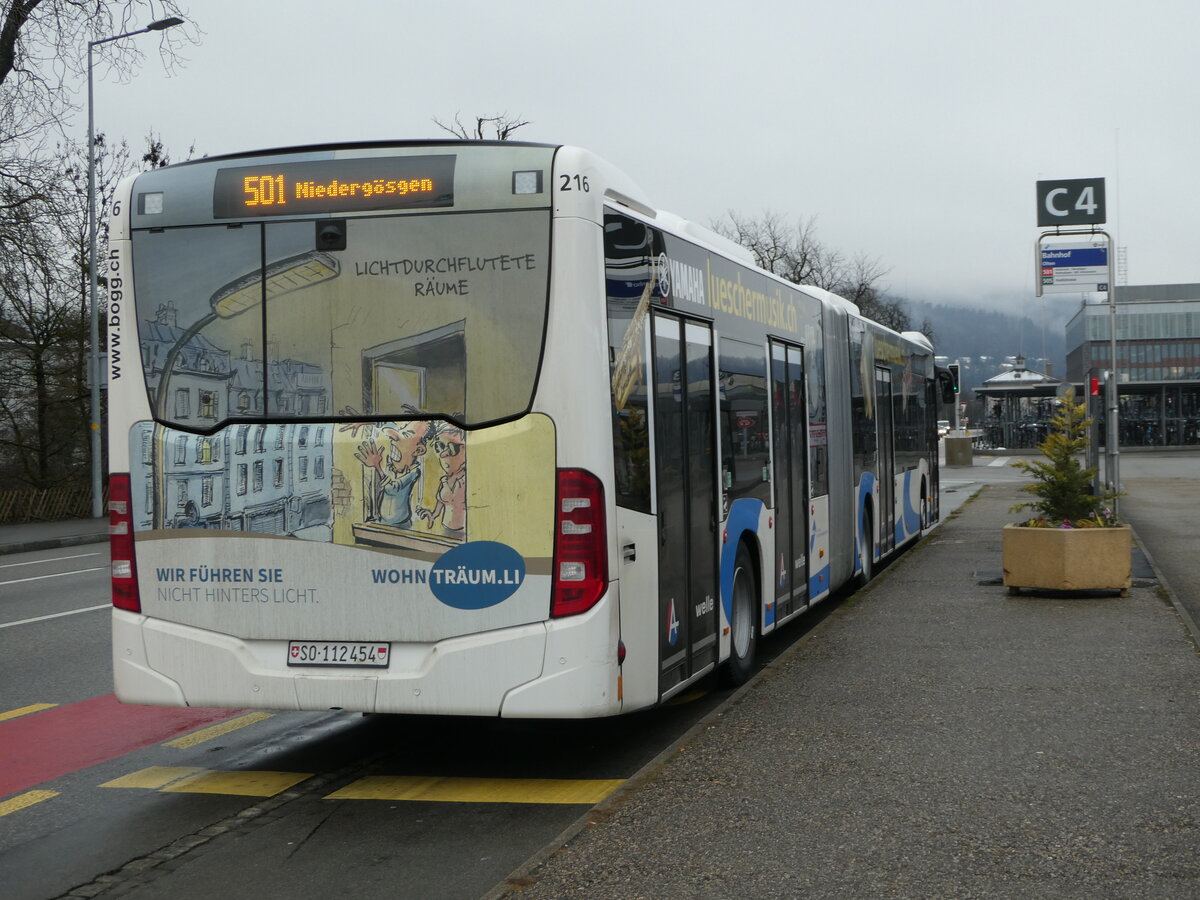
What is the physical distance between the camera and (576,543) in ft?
19.8

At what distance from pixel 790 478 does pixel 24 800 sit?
5702mm

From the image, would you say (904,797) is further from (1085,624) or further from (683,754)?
(1085,624)

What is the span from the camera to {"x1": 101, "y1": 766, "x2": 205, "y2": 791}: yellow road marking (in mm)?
6727

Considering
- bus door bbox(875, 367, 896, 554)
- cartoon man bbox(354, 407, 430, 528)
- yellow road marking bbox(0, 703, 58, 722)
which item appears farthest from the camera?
bus door bbox(875, 367, 896, 554)

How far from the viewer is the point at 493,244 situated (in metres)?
6.14

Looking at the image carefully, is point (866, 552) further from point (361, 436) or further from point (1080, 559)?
point (361, 436)

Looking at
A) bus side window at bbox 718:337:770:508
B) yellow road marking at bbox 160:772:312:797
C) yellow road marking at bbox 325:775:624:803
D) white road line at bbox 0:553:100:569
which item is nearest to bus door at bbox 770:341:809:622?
bus side window at bbox 718:337:770:508

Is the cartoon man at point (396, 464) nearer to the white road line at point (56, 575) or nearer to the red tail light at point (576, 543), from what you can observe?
the red tail light at point (576, 543)

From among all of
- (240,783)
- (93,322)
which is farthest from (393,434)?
(93,322)

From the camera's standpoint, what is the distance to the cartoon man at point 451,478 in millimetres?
6102

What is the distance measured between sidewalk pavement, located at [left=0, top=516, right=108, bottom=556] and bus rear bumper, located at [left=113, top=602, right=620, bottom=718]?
741 inches

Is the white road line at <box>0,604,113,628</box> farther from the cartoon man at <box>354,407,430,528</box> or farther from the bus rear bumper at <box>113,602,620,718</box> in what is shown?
the cartoon man at <box>354,407,430,528</box>

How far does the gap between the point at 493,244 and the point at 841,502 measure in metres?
6.84

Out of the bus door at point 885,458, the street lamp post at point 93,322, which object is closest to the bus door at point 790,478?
the bus door at point 885,458
